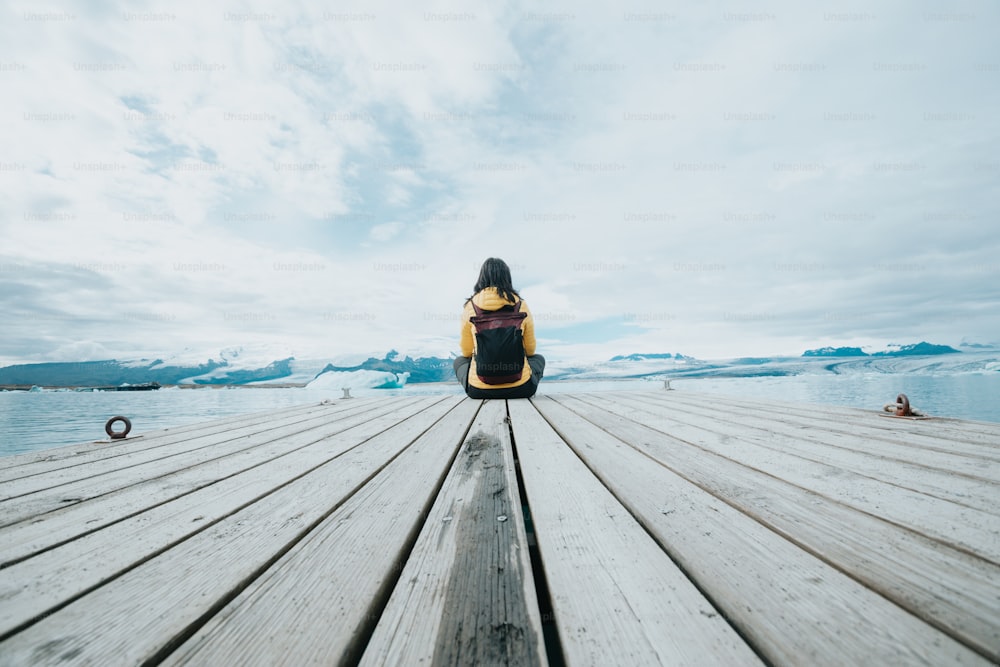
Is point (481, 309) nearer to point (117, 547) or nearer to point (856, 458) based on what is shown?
point (856, 458)

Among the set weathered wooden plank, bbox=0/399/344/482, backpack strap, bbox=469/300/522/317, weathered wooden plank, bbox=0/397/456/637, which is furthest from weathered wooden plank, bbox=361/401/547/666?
backpack strap, bbox=469/300/522/317

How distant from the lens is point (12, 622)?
23.1 inches

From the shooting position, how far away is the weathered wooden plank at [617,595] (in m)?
0.51

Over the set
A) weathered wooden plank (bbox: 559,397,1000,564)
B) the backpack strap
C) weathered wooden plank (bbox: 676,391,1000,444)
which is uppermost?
the backpack strap

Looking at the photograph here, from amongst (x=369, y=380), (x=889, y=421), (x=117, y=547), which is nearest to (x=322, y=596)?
(x=117, y=547)

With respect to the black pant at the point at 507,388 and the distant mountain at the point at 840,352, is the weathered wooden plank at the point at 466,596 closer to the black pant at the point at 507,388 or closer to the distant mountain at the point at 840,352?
the black pant at the point at 507,388

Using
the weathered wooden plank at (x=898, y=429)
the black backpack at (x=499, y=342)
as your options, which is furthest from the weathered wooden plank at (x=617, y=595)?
the black backpack at (x=499, y=342)

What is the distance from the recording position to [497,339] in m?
3.73

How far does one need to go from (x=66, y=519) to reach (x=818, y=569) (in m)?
1.74

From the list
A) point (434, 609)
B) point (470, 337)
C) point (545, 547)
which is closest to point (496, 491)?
point (545, 547)

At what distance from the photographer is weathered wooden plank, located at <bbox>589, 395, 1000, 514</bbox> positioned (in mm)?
1070

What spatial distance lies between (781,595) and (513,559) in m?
0.44

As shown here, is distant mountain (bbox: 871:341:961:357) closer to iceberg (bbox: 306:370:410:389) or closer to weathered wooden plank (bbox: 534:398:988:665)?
iceberg (bbox: 306:370:410:389)

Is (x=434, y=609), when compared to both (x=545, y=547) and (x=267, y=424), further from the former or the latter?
(x=267, y=424)
